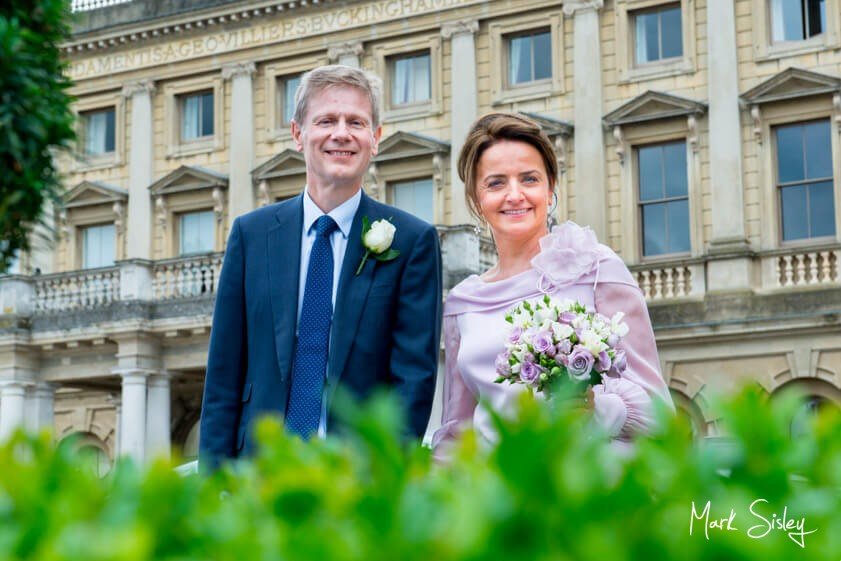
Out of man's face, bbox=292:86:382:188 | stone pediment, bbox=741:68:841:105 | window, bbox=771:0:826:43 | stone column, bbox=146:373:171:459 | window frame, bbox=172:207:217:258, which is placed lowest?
stone column, bbox=146:373:171:459

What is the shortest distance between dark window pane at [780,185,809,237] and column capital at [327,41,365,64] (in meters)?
8.61

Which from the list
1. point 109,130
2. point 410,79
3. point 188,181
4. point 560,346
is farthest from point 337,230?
point 109,130

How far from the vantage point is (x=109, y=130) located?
28.8m

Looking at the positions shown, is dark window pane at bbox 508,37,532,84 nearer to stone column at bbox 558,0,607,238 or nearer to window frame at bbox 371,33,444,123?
stone column at bbox 558,0,607,238

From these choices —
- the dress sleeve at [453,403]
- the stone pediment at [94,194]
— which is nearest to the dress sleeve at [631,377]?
the dress sleeve at [453,403]

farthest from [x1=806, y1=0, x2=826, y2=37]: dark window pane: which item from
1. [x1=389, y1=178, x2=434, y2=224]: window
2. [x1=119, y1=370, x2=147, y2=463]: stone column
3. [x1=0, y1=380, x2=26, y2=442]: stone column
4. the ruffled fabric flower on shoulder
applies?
the ruffled fabric flower on shoulder

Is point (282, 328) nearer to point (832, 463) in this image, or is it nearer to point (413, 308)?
point (413, 308)

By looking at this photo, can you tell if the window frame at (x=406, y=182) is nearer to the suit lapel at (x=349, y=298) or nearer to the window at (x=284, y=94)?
the window at (x=284, y=94)

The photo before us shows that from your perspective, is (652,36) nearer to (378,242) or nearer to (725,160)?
(725,160)

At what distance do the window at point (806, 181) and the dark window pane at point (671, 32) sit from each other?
238 centimetres

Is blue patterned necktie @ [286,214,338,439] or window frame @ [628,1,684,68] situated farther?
window frame @ [628,1,684,68]

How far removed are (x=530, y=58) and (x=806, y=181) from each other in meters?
5.62

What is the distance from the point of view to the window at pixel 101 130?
1130 inches

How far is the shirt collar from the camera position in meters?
4.47
